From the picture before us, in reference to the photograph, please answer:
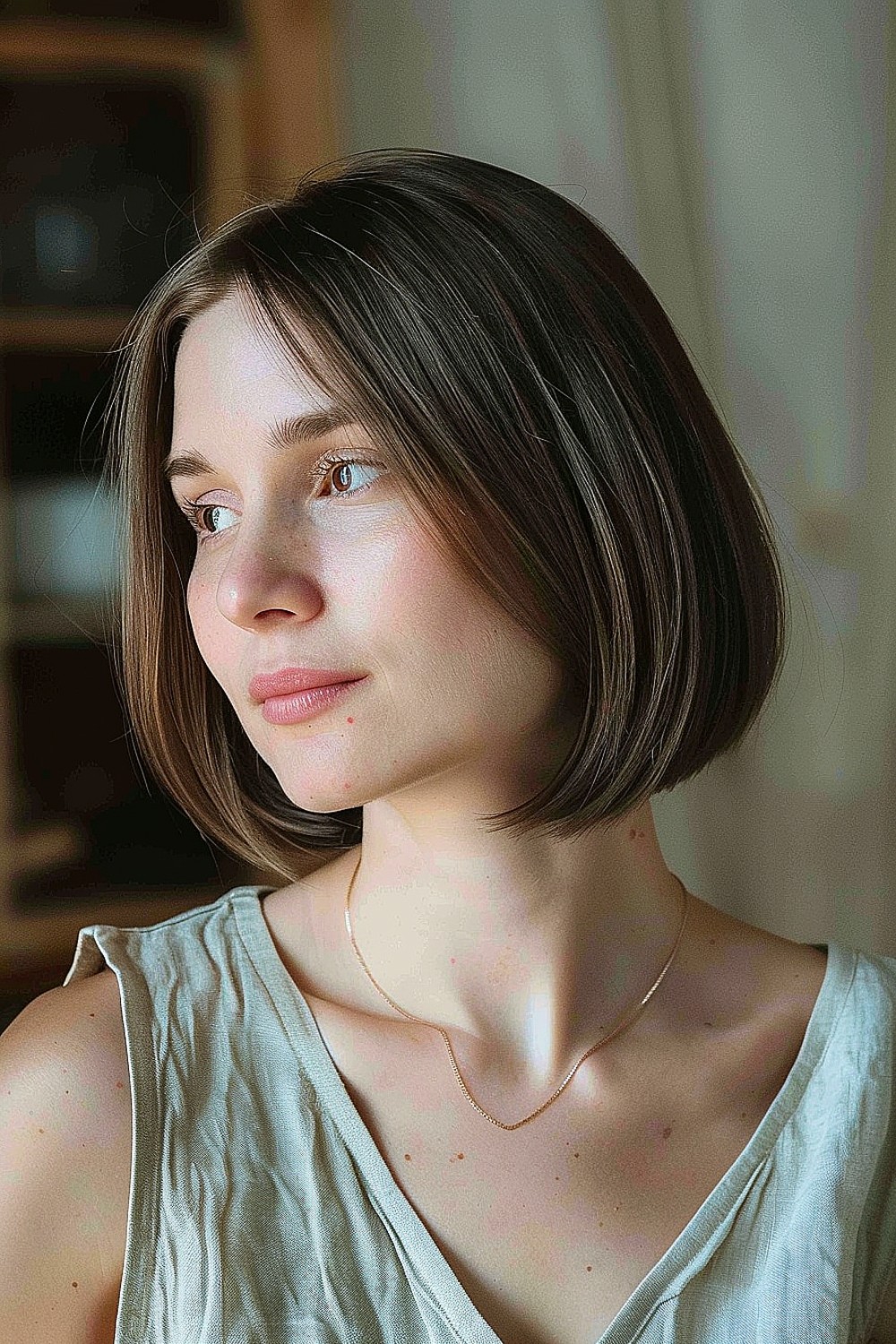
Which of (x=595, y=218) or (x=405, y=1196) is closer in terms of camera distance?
(x=405, y=1196)

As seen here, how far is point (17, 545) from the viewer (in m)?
2.54

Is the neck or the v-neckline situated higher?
the neck

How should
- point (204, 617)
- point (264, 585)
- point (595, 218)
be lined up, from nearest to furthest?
point (264, 585), point (204, 617), point (595, 218)

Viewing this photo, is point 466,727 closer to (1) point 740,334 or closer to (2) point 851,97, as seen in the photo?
(1) point 740,334

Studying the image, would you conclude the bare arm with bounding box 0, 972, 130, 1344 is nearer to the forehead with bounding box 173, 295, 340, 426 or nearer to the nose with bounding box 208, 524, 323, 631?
the nose with bounding box 208, 524, 323, 631

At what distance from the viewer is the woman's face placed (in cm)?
93

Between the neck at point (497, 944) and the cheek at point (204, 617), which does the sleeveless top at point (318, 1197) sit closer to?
the neck at point (497, 944)

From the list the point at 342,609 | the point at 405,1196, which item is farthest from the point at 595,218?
the point at 405,1196

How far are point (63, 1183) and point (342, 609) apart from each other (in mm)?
411

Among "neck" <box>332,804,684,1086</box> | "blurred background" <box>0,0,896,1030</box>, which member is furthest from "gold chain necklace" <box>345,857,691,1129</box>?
"blurred background" <box>0,0,896,1030</box>

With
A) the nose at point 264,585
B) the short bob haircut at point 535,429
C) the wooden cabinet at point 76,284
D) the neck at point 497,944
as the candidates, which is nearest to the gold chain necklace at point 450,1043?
the neck at point 497,944

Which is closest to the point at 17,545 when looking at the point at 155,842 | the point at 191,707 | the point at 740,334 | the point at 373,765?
the point at 155,842

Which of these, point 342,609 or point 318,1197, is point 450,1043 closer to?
point 318,1197

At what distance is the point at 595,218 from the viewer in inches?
75.5
